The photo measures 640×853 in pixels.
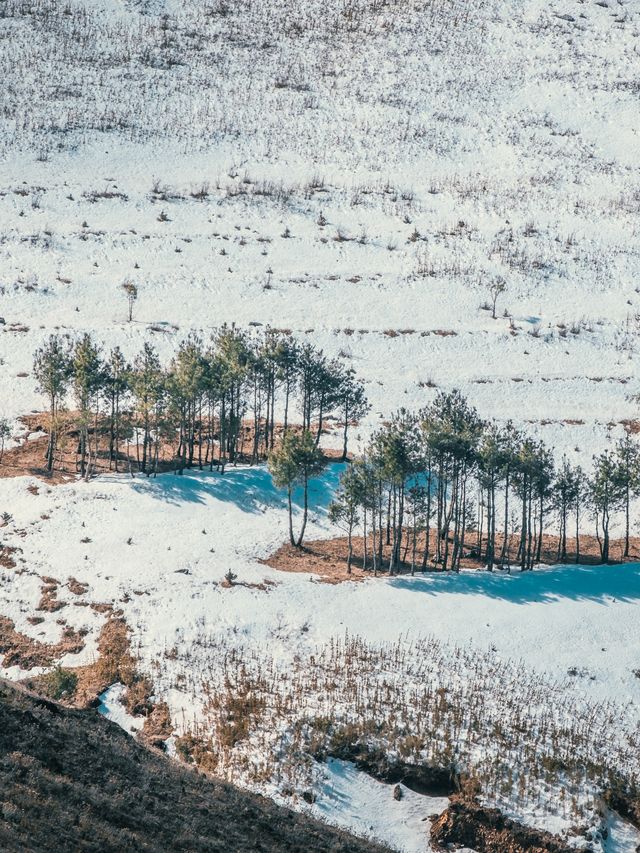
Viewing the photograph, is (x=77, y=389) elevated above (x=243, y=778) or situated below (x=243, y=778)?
above

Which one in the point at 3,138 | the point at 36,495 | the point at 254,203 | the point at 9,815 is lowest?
the point at 9,815

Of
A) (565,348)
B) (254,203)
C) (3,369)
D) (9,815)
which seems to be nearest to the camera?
(9,815)

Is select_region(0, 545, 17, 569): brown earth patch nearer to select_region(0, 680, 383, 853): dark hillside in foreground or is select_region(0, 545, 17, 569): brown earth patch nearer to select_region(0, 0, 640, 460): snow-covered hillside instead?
select_region(0, 680, 383, 853): dark hillside in foreground

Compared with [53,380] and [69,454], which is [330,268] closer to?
[69,454]

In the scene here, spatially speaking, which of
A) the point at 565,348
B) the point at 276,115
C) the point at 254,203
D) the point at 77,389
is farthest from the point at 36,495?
the point at 276,115

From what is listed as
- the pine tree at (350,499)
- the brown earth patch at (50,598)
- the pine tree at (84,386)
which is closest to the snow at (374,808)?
the brown earth patch at (50,598)

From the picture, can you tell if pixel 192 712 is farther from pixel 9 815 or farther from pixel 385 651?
pixel 9 815

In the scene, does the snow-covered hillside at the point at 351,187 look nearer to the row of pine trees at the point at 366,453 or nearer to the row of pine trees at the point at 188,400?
the row of pine trees at the point at 188,400
